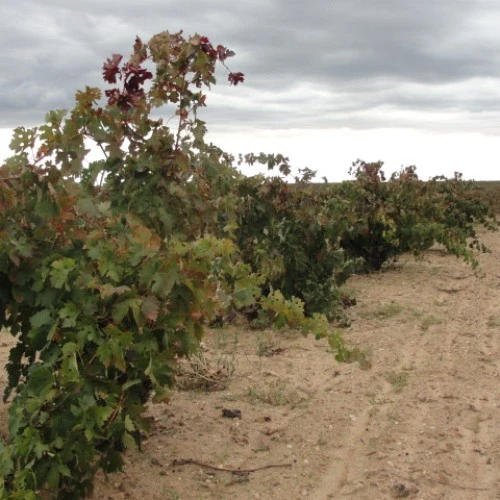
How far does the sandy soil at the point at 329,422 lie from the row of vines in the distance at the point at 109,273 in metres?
0.50

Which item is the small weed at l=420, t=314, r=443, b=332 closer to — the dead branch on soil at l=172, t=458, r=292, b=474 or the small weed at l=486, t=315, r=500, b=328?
the small weed at l=486, t=315, r=500, b=328

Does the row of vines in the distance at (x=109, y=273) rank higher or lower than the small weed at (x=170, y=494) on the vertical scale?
higher

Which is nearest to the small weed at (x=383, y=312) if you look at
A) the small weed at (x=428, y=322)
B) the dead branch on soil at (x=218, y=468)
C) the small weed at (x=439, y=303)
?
the small weed at (x=428, y=322)

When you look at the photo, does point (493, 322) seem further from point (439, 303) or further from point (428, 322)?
point (439, 303)

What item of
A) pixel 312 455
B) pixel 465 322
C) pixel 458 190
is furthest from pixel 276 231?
pixel 458 190

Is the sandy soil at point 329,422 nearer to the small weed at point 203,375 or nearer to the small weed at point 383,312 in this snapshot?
the small weed at point 203,375

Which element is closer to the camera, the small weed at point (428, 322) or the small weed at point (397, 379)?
the small weed at point (397, 379)

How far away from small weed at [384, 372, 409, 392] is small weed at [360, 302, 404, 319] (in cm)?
218

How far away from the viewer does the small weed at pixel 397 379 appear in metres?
5.52

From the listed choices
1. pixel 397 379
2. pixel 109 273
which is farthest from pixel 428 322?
pixel 109 273

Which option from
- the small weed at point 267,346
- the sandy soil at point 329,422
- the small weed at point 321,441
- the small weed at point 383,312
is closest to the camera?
the sandy soil at point 329,422

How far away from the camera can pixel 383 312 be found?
815cm

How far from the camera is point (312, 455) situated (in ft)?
14.1

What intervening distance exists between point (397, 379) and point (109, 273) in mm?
3375
